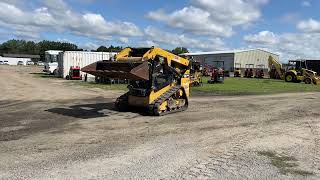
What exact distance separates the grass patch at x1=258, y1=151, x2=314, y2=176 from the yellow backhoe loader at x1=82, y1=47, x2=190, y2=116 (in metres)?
5.22

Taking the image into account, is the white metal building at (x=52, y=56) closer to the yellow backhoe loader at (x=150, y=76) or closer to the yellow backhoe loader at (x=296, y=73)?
the yellow backhoe loader at (x=296, y=73)

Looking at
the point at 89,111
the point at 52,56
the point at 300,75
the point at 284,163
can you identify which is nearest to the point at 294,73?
the point at 300,75

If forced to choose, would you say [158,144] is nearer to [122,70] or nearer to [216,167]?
[216,167]

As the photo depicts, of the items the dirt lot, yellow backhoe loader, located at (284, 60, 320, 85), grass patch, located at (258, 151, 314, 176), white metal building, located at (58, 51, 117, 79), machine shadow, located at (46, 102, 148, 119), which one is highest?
white metal building, located at (58, 51, 117, 79)

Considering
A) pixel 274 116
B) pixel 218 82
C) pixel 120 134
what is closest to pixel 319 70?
pixel 218 82

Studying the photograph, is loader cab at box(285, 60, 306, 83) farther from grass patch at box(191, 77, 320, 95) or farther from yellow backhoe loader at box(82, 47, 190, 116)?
yellow backhoe loader at box(82, 47, 190, 116)

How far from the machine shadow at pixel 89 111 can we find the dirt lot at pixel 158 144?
0.11 ft

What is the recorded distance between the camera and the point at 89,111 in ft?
49.1

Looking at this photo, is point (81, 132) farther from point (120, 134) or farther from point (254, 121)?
point (254, 121)

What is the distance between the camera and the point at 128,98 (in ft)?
49.1

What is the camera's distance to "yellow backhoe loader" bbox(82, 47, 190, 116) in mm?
13305

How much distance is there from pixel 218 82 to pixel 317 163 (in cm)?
2786

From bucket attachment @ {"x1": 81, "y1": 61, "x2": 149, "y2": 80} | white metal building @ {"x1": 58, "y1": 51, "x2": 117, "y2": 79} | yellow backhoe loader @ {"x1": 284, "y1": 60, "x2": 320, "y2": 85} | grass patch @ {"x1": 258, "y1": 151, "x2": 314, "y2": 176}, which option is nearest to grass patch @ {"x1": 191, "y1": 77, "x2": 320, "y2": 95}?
yellow backhoe loader @ {"x1": 284, "y1": 60, "x2": 320, "y2": 85}

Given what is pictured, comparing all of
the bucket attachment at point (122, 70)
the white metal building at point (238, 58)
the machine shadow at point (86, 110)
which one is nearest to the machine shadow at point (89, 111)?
the machine shadow at point (86, 110)
